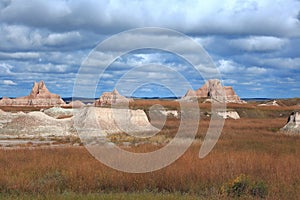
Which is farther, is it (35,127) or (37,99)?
(37,99)

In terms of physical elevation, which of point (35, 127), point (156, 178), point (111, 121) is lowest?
point (156, 178)

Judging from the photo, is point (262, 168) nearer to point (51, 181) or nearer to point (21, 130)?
point (51, 181)

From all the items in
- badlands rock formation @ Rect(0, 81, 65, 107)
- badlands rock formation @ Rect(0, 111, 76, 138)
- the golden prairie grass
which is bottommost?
the golden prairie grass

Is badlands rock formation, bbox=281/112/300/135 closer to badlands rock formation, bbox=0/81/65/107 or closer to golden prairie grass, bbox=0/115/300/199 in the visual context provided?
golden prairie grass, bbox=0/115/300/199

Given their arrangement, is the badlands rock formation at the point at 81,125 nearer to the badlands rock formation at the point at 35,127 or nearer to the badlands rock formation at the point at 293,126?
the badlands rock formation at the point at 35,127

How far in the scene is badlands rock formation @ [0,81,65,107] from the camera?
168m

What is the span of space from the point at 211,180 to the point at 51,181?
4.95 metres

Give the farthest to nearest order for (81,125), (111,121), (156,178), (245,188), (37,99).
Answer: (37,99), (111,121), (81,125), (156,178), (245,188)

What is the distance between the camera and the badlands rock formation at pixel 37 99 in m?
168

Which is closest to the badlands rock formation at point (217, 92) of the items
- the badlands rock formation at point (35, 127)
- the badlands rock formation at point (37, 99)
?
the badlands rock formation at point (37, 99)

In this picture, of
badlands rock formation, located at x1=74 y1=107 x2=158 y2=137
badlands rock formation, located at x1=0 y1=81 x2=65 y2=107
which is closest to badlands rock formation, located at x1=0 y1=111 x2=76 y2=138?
badlands rock formation, located at x1=74 y1=107 x2=158 y2=137

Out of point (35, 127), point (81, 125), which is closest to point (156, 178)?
point (81, 125)

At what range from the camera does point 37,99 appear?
554 feet

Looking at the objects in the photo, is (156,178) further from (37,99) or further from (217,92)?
(37,99)
